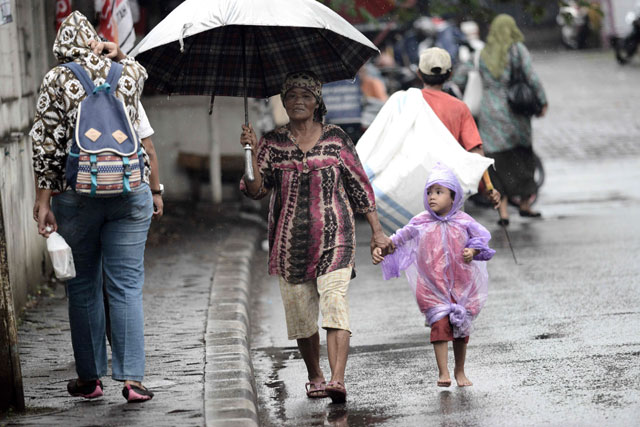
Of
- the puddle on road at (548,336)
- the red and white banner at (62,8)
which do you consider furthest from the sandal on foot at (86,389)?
the red and white banner at (62,8)

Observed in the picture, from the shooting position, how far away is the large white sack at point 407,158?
307 inches

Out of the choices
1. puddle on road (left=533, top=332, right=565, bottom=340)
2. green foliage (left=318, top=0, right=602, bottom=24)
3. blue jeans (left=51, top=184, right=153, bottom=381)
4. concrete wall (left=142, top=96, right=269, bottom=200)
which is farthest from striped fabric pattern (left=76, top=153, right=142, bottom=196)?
concrete wall (left=142, top=96, right=269, bottom=200)

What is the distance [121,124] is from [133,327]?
102 cm

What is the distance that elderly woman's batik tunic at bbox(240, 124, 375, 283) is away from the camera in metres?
6.34

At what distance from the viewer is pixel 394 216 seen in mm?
7883

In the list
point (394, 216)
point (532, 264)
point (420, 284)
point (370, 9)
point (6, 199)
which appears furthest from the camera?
point (370, 9)

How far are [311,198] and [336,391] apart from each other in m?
1.00

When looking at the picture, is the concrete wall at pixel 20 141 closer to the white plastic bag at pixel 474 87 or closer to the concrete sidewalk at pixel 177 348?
the concrete sidewalk at pixel 177 348

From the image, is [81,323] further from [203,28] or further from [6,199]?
[6,199]

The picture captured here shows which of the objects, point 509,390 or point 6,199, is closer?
point 509,390

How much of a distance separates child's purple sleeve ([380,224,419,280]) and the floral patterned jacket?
1.74 m

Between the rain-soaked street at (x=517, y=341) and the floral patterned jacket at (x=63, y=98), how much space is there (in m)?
1.67

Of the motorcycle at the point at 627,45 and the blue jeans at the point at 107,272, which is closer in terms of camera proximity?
the blue jeans at the point at 107,272

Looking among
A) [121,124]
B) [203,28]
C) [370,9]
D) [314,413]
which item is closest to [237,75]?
[203,28]
